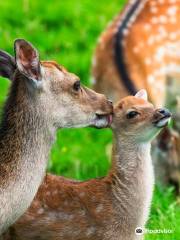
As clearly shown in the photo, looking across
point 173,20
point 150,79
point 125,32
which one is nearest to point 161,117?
point 150,79

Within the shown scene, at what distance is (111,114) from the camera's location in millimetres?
6859

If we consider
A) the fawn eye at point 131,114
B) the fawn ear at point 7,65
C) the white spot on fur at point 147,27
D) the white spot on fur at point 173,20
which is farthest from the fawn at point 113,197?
the white spot on fur at point 173,20

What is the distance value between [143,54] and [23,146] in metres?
3.95

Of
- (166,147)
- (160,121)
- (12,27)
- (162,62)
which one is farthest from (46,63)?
(12,27)

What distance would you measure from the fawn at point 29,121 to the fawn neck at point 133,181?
0.39 metres

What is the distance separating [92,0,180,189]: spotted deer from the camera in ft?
33.0

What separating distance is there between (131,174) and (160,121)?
1.36ft

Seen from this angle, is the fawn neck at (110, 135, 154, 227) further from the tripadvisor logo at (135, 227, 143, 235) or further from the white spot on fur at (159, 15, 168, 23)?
the white spot on fur at (159, 15, 168, 23)

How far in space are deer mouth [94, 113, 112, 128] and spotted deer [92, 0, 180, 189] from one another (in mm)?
2958

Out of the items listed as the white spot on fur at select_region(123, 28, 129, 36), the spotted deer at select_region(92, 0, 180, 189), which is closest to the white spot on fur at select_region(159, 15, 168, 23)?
the spotted deer at select_region(92, 0, 180, 189)

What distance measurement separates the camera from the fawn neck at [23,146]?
256 inches

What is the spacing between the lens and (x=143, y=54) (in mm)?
10328

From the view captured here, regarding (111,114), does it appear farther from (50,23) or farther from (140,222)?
(50,23)

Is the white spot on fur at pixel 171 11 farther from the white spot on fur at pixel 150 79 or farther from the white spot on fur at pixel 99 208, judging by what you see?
the white spot on fur at pixel 99 208
